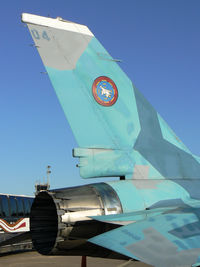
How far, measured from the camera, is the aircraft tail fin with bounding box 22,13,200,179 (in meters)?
5.81

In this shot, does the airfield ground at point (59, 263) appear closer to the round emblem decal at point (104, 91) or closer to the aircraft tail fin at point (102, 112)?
the aircraft tail fin at point (102, 112)

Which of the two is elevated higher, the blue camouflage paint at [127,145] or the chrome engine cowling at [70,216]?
the blue camouflage paint at [127,145]

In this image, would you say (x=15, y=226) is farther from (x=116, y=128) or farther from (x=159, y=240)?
(x=159, y=240)

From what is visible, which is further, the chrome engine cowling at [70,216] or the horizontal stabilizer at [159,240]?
the chrome engine cowling at [70,216]

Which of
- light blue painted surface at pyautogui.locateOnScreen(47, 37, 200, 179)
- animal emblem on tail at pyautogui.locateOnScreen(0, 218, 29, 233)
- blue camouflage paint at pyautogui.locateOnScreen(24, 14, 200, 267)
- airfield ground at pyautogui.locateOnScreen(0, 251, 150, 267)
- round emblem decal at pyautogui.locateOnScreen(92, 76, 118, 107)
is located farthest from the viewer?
animal emblem on tail at pyautogui.locateOnScreen(0, 218, 29, 233)

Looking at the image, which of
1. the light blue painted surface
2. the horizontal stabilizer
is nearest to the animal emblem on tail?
the light blue painted surface

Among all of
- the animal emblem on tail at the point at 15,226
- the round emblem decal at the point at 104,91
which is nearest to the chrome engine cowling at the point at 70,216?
the round emblem decal at the point at 104,91

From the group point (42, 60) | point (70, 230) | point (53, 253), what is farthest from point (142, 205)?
point (42, 60)

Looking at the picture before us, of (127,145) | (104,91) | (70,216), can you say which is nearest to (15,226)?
(127,145)

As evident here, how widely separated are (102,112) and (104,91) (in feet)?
1.60

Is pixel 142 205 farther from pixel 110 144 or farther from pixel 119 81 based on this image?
pixel 119 81

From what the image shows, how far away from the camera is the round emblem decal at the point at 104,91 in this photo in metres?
6.27

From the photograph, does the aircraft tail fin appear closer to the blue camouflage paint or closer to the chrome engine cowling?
the blue camouflage paint

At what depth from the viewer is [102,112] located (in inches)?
243
